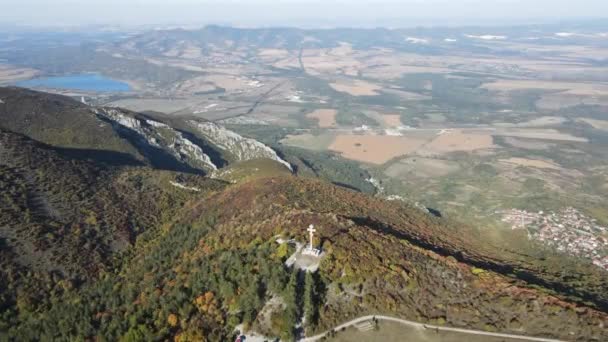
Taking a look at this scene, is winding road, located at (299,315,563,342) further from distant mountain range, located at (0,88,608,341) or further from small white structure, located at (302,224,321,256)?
small white structure, located at (302,224,321,256)

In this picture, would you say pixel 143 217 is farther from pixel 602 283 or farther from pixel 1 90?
pixel 1 90

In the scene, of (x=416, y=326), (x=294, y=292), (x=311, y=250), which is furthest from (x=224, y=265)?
(x=416, y=326)

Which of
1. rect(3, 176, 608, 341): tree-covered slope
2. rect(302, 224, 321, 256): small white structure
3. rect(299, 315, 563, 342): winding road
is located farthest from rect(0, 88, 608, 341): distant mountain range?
rect(302, 224, 321, 256): small white structure

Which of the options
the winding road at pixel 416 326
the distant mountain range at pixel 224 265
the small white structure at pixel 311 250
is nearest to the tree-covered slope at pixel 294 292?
the distant mountain range at pixel 224 265

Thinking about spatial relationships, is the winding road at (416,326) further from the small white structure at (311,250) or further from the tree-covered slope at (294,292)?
the small white structure at (311,250)

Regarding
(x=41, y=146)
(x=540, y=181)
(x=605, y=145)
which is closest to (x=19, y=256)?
(x=41, y=146)

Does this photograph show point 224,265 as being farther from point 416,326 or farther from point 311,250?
point 416,326

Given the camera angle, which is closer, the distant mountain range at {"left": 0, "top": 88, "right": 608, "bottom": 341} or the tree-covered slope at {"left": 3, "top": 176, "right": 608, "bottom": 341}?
the tree-covered slope at {"left": 3, "top": 176, "right": 608, "bottom": 341}

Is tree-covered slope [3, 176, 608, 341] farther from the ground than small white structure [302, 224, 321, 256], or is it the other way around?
small white structure [302, 224, 321, 256]
